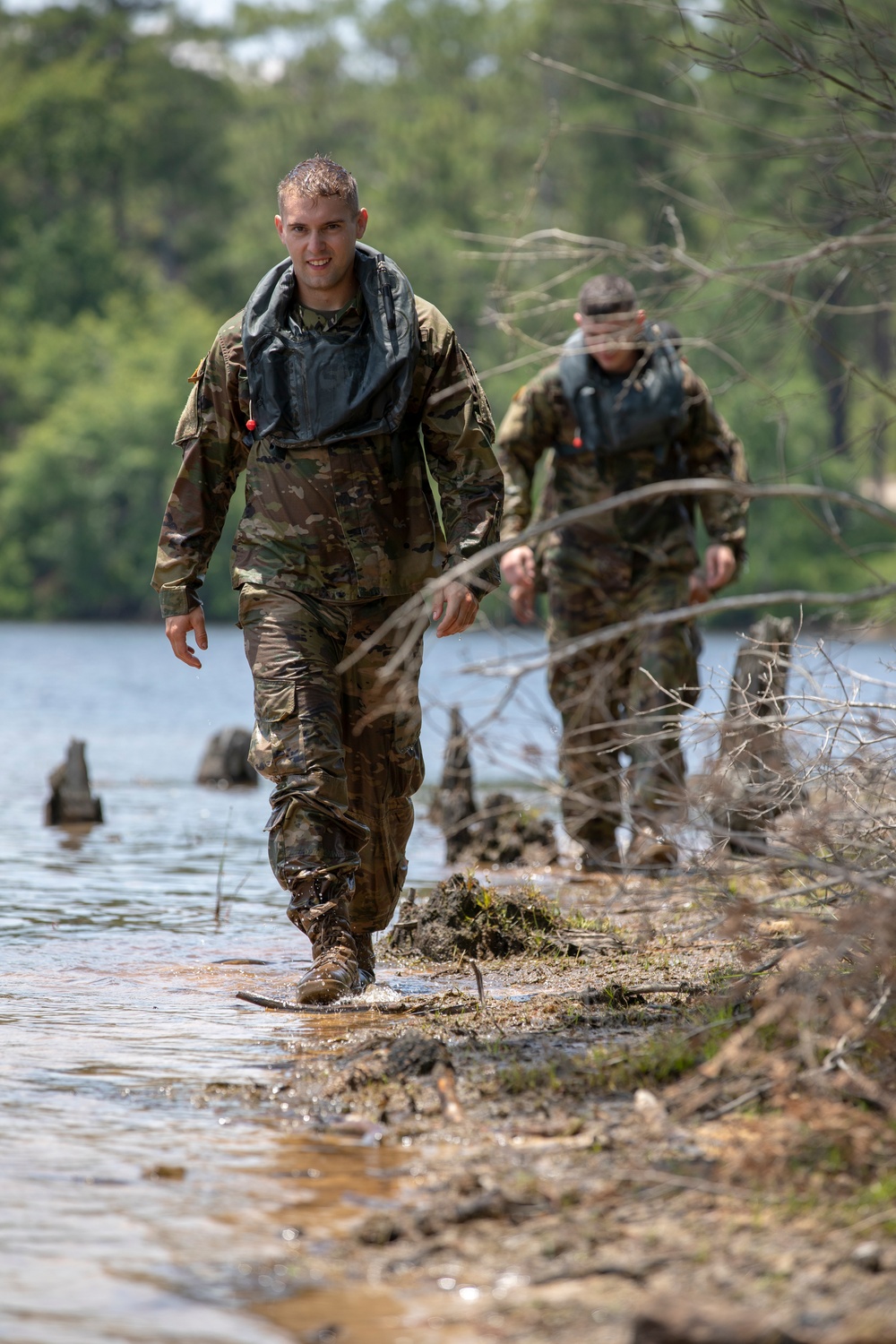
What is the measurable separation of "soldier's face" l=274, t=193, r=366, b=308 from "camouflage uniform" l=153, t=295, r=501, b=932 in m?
0.07

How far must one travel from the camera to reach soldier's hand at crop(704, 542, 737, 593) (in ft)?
26.3

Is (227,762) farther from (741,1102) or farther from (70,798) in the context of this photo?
(741,1102)

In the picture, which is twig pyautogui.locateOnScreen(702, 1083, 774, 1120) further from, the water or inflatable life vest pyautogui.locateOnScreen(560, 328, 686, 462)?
inflatable life vest pyautogui.locateOnScreen(560, 328, 686, 462)

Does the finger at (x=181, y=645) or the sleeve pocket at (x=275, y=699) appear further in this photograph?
the finger at (x=181, y=645)

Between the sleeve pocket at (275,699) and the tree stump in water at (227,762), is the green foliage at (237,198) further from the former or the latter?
the sleeve pocket at (275,699)

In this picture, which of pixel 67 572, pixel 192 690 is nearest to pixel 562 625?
pixel 192 690

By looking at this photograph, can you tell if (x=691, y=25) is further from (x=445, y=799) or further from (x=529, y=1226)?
(x=445, y=799)

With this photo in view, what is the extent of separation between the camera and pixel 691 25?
180 inches

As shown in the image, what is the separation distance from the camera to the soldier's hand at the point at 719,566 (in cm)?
802

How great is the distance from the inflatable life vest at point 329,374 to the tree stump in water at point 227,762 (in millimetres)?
7962

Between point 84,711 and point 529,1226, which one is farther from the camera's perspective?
point 84,711

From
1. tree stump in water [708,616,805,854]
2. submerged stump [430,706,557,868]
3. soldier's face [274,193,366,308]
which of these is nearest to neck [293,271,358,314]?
soldier's face [274,193,366,308]

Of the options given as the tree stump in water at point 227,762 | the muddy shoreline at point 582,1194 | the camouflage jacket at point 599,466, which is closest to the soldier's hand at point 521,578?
the camouflage jacket at point 599,466

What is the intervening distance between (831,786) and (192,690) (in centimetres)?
2367
